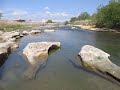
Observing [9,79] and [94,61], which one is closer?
[9,79]

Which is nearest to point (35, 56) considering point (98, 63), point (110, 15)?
point (98, 63)

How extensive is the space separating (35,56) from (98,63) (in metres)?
8.31

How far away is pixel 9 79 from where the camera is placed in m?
20.4

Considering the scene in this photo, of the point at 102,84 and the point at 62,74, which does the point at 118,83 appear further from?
the point at 62,74

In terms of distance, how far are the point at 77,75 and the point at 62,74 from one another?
5.09ft

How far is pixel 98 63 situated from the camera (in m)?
22.7

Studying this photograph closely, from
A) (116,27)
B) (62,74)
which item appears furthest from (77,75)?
(116,27)

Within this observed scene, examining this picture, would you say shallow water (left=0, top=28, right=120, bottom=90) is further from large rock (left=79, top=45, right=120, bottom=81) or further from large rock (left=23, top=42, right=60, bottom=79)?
large rock (left=79, top=45, right=120, bottom=81)

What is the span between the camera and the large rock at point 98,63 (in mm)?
20125

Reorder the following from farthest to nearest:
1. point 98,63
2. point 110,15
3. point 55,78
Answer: point 110,15, point 98,63, point 55,78

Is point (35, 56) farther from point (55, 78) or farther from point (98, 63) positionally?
point (98, 63)

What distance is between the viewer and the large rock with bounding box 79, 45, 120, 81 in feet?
66.0

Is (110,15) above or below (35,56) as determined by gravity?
below

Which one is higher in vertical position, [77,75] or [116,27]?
[77,75]
